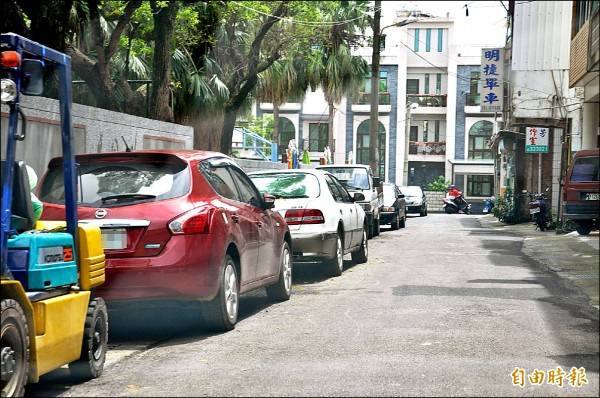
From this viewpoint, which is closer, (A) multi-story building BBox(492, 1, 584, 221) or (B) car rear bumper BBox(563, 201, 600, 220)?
(A) multi-story building BBox(492, 1, 584, 221)

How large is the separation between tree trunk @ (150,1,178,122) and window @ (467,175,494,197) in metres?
49.5

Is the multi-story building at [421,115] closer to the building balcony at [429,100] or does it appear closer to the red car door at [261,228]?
the building balcony at [429,100]

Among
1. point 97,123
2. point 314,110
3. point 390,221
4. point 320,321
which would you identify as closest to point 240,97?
point 390,221

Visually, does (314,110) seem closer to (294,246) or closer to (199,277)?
(294,246)

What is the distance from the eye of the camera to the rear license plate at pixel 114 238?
8.16 meters

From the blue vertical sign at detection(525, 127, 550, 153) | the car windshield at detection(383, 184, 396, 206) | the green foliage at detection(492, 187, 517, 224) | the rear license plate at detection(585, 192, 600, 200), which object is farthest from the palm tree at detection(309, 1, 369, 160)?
the rear license plate at detection(585, 192, 600, 200)

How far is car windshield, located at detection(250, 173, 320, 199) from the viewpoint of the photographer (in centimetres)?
1377

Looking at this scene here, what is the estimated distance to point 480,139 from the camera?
2638 inches

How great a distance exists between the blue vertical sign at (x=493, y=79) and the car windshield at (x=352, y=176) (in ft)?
43.0

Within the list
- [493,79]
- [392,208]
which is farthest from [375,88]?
[392,208]

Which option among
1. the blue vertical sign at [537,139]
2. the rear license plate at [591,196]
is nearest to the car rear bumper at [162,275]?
the rear license plate at [591,196]

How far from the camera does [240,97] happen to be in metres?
27.5

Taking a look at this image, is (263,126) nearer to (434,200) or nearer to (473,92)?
(434,200)

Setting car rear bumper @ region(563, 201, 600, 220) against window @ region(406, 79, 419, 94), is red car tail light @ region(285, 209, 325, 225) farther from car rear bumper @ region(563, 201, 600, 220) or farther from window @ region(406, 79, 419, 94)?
window @ region(406, 79, 419, 94)
